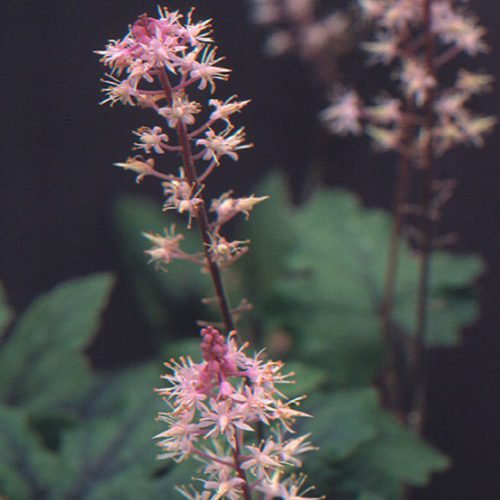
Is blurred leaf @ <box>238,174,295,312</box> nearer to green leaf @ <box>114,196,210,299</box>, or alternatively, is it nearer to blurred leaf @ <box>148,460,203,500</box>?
green leaf @ <box>114,196,210,299</box>

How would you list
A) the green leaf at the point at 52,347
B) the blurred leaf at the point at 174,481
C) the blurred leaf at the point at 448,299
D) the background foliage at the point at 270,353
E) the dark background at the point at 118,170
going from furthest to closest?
the dark background at the point at 118,170 → the blurred leaf at the point at 448,299 → the green leaf at the point at 52,347 → the background foliage at the point at 270,353 → the blurred leaf at the point at 174,481

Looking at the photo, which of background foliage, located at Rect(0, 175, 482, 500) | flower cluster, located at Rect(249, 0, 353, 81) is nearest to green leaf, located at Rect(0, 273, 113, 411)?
background foliage, located at Rect(0, 175, 482, 500)

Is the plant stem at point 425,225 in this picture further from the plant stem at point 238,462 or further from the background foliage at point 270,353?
the plant stem at point 238,462

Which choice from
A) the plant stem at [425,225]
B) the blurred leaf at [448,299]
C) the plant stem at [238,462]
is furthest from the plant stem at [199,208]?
the blurred leaf at [448,299]

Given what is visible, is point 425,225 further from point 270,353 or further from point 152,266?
point 152,266

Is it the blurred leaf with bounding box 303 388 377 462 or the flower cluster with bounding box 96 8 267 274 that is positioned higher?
the flower cluster with bounding box 96 8 267 274

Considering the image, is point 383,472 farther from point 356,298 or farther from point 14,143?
point 14,143
